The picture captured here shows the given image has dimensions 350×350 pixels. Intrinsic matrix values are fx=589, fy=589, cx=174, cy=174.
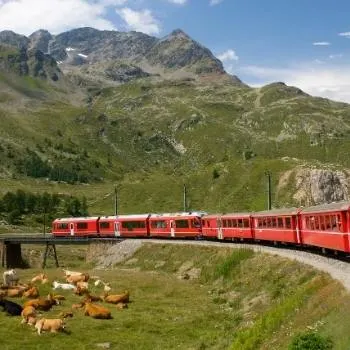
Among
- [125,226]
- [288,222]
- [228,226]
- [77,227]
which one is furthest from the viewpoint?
[77,227]

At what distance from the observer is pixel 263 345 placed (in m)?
22.3

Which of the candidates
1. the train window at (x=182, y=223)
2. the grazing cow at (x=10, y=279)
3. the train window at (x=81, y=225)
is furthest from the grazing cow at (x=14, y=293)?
the train window at (x=81, y=225)

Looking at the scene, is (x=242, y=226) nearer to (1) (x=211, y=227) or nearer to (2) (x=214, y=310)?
(1) (x=211, y=227)

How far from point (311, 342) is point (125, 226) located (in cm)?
7527

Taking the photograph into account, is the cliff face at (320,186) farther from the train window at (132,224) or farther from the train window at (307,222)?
the train window at (307,222)

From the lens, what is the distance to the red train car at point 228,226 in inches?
2488

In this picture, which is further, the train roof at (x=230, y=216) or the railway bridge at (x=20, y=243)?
the railway bridge at (x=20, y=243)

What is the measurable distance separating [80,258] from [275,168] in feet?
226

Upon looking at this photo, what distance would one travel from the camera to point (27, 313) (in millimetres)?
36875

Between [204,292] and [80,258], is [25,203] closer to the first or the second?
[80,258]

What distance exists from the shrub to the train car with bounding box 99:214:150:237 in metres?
→ 70.2

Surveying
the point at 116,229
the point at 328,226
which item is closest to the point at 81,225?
the point at 116,229

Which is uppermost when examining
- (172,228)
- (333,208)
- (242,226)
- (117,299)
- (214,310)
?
(333,208)

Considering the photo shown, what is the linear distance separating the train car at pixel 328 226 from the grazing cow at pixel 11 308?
21.2 meters
